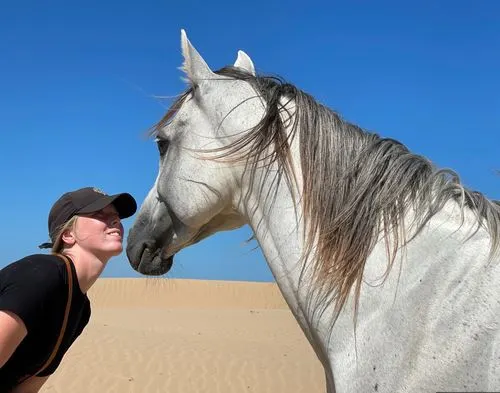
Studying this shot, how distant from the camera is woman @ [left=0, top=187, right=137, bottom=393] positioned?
189 cm

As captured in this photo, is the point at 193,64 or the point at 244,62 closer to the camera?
the point at 193,64

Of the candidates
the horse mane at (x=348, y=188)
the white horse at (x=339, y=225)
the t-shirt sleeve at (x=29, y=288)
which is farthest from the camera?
the t-shirt sleeve at (x=29, y=288)

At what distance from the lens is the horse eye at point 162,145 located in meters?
2.39

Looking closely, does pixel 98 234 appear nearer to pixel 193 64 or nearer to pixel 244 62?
pixel 193 64

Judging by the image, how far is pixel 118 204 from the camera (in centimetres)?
240

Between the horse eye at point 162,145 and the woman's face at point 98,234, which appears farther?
the horse eye at point 162,145

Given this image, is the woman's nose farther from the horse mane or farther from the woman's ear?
the horse mane

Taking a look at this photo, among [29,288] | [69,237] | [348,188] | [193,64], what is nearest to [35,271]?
[29,288]

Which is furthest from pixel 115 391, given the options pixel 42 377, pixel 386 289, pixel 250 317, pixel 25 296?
pixel 250 317

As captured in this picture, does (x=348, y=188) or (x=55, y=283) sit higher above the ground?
(x=348, y=188)

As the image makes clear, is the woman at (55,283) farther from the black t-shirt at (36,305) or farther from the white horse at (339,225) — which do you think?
the white horse at (339,225)

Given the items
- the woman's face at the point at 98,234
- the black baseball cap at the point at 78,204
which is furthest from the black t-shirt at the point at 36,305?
the black baseball cap at the point at 78,204

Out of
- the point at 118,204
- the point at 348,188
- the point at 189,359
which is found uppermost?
the point at 348,188

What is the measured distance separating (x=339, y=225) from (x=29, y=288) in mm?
1169
